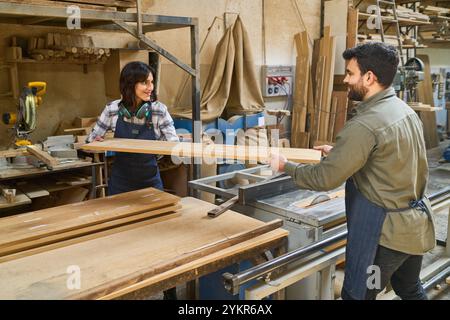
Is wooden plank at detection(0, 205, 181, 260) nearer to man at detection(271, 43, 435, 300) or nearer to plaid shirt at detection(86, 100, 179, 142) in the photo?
man at detection(271, 43, 435, 300)

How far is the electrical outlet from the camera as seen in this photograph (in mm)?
4711

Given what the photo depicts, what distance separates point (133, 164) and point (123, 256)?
3.44 ft

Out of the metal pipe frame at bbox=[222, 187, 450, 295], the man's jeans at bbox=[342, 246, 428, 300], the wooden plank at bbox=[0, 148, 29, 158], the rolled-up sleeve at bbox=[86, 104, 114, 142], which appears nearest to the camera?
the metal pipe frame at bbox=[222, 187, 450, 295]

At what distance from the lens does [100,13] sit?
2.49 m

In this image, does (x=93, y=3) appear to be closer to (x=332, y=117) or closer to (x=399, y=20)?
(x=332, y=117)

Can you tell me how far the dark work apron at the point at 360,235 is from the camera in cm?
141

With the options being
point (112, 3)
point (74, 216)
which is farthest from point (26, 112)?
point (74, 216)

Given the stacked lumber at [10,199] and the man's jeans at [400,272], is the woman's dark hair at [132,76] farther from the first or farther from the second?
the man's jeans at [400,272]

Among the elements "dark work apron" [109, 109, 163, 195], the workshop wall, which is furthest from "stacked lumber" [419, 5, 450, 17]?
"dark work apron" [109, 109, 163, 195]

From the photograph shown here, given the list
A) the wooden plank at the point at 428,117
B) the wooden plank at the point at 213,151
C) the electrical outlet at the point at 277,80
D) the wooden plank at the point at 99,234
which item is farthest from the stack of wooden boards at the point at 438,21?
the wooden plank at the point at 99,234

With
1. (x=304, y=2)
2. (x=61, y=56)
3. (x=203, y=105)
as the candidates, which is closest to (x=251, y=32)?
(x=304, y=2)

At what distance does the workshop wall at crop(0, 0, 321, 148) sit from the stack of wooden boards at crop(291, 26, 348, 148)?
20 cm
